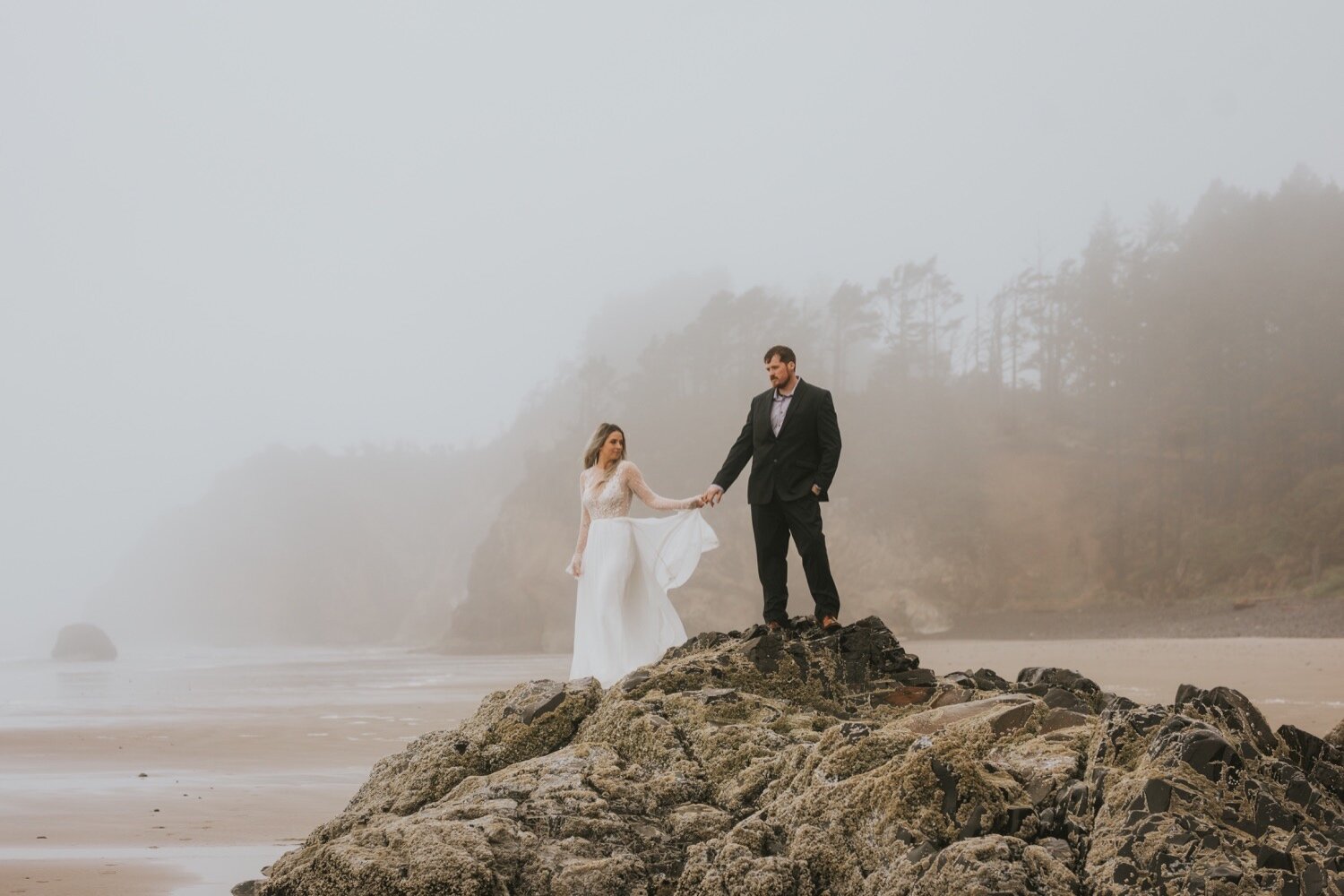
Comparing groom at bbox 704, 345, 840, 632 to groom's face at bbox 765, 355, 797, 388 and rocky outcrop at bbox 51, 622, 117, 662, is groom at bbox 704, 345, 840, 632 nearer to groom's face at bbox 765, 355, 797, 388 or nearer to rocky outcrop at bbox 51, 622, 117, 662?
groom's face at bbox 765, 355, 797, 388

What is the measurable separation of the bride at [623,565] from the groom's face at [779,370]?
4.00ft

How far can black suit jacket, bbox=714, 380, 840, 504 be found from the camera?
768 centimetres

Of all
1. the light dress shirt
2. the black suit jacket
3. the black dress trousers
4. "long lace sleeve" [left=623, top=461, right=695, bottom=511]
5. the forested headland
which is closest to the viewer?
the black dress trousers

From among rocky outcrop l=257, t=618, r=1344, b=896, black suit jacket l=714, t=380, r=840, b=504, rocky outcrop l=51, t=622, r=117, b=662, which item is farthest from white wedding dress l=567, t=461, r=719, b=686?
rocky outcrop l=51, t=622, r=117, b=662

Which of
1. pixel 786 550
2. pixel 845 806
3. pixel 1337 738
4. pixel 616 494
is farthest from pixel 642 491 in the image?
pixel 1337 738

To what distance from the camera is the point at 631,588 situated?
28.4ft

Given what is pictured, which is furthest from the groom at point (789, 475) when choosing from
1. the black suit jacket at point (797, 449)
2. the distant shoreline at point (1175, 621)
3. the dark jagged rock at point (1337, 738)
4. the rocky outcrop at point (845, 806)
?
the distant shoreline at point (1175, 621)

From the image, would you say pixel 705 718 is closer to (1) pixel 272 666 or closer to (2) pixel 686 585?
(1) pixel 272 666

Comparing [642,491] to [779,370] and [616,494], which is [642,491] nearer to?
[616,494]

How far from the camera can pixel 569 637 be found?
1706 inches

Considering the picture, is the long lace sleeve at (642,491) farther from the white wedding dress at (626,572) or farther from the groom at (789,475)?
the groom at (789,475)

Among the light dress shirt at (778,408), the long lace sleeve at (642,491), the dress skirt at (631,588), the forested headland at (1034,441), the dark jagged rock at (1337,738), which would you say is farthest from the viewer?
the forested headland at (1034,441)

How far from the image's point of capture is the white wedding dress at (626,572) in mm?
8516

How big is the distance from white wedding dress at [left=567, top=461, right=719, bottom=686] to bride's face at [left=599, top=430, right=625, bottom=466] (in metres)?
0.09
